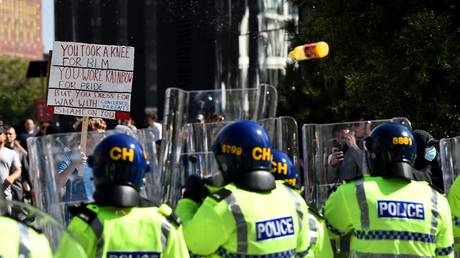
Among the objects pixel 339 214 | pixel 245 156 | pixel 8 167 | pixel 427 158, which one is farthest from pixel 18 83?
pixel 245 156

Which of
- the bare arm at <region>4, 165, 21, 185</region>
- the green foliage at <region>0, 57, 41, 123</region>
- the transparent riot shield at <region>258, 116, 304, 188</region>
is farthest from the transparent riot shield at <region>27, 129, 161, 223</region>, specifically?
the green foliage at <region>0, 57, 41, 123</region>

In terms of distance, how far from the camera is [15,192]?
12.8 meters

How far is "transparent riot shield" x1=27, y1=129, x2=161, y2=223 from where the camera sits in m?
7.93

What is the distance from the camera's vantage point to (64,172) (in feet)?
26.4

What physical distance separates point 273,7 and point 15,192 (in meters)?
12.8

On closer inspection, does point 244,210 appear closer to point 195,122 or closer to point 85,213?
point 85,213

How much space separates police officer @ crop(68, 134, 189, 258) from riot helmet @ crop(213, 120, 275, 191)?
55cm

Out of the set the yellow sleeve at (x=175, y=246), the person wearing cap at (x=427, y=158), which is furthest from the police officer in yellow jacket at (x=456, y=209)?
the yellow sleeve at (x=175, y=246)

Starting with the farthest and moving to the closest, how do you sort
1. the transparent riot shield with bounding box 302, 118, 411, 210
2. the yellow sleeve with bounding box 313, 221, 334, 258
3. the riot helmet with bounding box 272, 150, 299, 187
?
the transparent riot shield with bounding box 302, 118, 411, 210, the riot helmet with bounding box 272, 150, 299, 187, the yellow sleeve with bounding box 313, 221, 334, 258

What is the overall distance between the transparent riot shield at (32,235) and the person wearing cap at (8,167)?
8439 mm

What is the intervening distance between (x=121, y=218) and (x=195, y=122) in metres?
4.72

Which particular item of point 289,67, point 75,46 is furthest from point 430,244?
Result: point 289,67

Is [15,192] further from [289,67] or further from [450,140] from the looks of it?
[289,67]

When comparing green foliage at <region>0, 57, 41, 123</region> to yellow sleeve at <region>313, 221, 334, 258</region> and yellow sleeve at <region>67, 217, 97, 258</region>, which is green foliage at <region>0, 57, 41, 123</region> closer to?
yellow sleeve at <region>313, 221, 334, 258</region>
